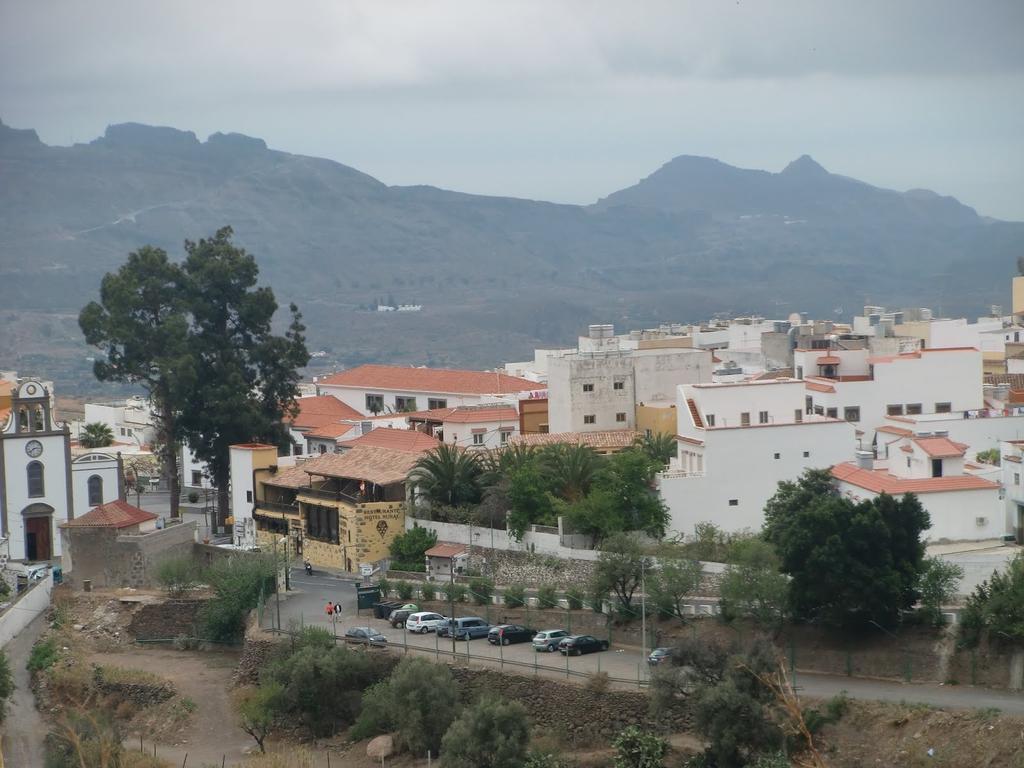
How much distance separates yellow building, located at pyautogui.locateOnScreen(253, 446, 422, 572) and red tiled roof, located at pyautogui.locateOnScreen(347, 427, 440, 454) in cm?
72

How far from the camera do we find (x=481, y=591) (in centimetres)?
4484

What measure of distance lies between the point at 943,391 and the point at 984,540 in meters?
13.9

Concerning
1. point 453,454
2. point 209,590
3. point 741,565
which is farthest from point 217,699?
point 741,565

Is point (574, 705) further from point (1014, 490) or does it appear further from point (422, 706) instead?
point (1014, 490)

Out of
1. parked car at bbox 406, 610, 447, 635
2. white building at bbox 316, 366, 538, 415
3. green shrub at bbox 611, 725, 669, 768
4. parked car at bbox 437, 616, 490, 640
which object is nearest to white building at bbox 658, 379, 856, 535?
parked car at bbox 437, 616, 490, 640

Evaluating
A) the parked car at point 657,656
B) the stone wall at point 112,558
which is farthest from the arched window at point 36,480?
the parked car at point 657,656

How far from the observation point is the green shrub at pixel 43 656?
152 ft

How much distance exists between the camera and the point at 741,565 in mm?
39562

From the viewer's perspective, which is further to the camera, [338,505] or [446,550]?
[338,505]

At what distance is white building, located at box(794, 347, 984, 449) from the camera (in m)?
54.2

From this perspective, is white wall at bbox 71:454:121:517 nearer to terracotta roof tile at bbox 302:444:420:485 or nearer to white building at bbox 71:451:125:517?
white building at bbox 71:451:125:517

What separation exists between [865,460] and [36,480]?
2807 centimetres

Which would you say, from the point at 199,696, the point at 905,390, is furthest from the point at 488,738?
the point at 905,390

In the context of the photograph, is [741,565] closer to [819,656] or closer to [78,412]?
[819,656]
